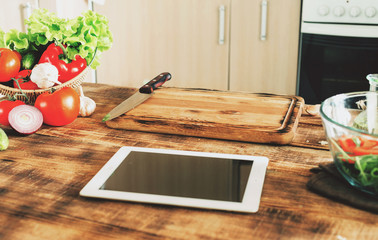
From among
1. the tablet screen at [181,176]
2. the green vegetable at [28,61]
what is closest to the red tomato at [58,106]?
the green vegetable at [28,61]

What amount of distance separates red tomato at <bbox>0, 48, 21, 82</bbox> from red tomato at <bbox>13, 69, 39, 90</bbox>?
1cm

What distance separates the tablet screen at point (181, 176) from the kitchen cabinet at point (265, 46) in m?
1.67

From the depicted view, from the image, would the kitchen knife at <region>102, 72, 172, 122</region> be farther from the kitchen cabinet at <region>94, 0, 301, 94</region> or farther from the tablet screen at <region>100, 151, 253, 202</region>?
the kitchen cabinet at <region>94, 0, 301, 94</region>

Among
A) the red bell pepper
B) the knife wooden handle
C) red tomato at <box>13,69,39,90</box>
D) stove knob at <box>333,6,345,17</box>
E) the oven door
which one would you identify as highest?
stove knob at <box>333,6,345,17</box>

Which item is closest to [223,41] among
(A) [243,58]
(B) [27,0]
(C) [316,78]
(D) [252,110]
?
(A) [243,58]

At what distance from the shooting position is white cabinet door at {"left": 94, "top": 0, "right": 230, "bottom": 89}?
8.32ft

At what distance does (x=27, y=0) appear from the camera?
2.64 metres

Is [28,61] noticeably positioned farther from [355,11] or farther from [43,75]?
[355,11]

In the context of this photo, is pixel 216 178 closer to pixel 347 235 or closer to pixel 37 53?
pixel 347 235

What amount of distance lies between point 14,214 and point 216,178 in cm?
36

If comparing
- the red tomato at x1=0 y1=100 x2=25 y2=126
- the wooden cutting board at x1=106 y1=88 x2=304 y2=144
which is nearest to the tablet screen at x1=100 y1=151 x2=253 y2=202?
the wooden cutting board at x1=106 y1=88 x2=304 y2=144

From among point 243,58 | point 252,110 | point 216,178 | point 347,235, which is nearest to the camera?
point 347,235

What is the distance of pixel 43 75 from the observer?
43.3 inches

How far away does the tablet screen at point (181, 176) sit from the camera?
76cm
